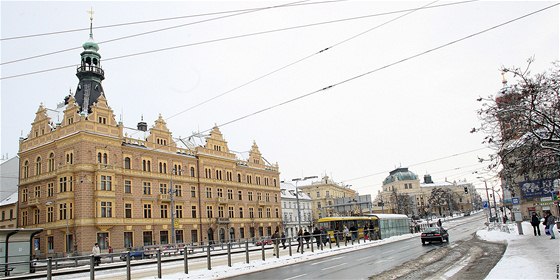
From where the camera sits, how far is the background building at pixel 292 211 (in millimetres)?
94562

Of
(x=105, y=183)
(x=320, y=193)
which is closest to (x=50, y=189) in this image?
(x=105, y=183)

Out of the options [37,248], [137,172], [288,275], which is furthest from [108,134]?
[288,275]

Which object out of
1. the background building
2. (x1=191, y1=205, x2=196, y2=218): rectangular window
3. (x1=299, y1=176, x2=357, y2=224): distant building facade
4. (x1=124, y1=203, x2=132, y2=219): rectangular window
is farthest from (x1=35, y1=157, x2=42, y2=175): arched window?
(x1=299, y1=176, x2=357, y2=224): distant building facade

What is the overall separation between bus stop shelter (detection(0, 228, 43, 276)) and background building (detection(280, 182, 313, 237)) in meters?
67.4

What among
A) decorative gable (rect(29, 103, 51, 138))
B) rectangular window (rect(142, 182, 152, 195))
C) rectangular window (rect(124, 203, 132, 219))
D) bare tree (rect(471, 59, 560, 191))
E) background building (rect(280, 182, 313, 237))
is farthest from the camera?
background building (rect(280, 182, 313, 237))

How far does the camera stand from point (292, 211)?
97.6m

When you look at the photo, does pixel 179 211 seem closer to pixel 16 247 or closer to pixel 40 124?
pixel 40 124

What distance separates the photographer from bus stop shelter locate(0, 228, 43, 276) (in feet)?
80.7

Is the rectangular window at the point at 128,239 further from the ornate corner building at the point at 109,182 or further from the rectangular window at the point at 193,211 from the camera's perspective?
the rectangular window at the point at 193,211

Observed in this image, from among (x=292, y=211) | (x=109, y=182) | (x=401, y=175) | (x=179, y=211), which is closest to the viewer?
(x=109, y=182)

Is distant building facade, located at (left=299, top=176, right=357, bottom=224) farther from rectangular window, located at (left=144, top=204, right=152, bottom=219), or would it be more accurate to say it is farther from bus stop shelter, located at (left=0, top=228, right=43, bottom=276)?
bus stop shelter, located at (left=0, top=228, right=43, bottom=276)

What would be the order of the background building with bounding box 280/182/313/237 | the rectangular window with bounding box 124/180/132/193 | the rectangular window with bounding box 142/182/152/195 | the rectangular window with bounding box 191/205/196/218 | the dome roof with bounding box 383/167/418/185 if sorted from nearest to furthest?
the rectangular window with bounding box 124/180/132/193 < the rectangular window with bounding box 142/182/152/195 < the rectangular window with bounding box 191/205/196/218 < the background building with bounding box 280/182/313/237 < the dome roof with bounding box 383/167/418/185

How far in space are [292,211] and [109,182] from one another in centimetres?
5259

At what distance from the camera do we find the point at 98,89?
58.9m
